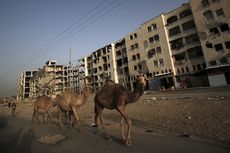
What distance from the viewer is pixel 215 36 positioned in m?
37.2

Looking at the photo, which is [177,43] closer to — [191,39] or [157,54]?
[191,39]

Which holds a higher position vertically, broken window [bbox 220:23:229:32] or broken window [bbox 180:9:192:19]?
broken window [bbox 180:9:192:19]

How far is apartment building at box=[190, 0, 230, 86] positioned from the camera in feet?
117

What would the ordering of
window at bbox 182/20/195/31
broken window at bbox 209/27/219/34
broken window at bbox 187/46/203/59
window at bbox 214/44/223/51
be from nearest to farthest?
1. window at bbox 214/44/223/51
2. broken window at bbox 209/27/219/34
3. broken window at bbox 187/46/203/59
4. window at bbox 182/20/195/31

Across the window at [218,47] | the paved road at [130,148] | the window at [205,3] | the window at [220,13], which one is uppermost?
the window at [205,3]

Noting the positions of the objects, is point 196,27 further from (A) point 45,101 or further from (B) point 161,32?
(A) point 45,101

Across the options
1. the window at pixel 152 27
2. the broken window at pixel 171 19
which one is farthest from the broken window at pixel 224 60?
the window at pixel 152 27

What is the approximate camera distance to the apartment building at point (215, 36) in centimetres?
3566

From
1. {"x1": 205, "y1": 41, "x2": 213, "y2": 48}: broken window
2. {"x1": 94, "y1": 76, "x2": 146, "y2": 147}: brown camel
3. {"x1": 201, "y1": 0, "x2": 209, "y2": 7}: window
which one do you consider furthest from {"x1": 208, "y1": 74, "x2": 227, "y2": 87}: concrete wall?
{"x1": 94, "y1": 76, "x2": 146, "y2": 147}: brown camel

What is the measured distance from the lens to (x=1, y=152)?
6094mm

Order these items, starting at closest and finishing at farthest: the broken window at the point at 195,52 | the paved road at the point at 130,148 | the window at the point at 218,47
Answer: the paved road at the point at 130,148
the window at the point at 218,47
the broken window at the point at 195,52

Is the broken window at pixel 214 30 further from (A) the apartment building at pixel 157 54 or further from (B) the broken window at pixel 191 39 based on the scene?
(A) the apartment building at pixel 157 54

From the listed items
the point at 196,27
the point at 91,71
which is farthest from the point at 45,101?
the point at 91,71

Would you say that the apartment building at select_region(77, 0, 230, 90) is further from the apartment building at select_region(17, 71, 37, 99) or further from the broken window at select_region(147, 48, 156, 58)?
the apartment building at select_region(17, 71, 37, 99)
